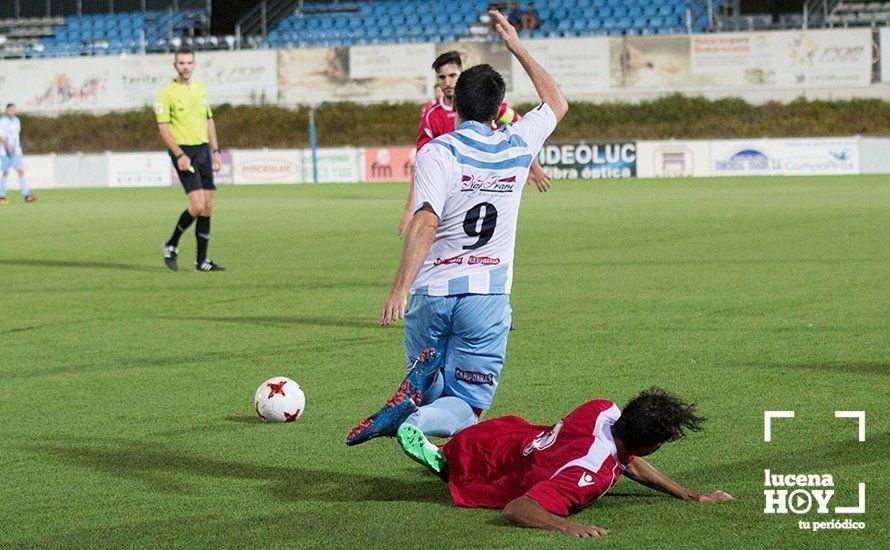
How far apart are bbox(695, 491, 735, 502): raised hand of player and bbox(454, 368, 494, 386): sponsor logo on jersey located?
1.09 m

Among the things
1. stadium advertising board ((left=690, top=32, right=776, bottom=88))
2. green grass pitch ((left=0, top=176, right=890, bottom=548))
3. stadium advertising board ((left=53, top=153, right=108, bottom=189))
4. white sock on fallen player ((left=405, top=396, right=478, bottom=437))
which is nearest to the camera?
green grass pitch ((left=0, top=176, right=890, bottom=548))

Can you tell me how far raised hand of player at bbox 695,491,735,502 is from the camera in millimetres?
5090

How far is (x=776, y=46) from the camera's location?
146ft

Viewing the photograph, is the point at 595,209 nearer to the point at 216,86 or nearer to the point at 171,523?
the point at 171,523

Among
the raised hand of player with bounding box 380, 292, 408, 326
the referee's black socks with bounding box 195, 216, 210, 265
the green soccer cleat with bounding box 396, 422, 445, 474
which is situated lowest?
the green soccer cleat with bounding box 396, 422, 445, 474

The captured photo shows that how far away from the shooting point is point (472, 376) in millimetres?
5762

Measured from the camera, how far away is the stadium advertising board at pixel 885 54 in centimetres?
4394

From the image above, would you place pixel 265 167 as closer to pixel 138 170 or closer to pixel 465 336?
pixel 138 170

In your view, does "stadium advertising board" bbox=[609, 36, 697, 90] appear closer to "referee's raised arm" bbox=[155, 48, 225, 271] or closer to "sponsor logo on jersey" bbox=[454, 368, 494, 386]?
"referee's raised arm" bbox=[155, 48, 225, 271]

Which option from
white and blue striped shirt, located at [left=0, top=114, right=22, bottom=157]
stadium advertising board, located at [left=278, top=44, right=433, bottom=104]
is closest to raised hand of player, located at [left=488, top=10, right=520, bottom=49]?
white and blue striped shirt, located at [left=0, top=114, right=22, bottom=157]

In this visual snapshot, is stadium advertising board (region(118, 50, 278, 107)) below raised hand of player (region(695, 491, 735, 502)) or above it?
→ above

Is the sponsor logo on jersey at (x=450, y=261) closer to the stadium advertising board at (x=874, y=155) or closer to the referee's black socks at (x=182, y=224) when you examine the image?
the referee's black socks at (x=182, y=224)

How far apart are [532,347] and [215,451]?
11.1 feet

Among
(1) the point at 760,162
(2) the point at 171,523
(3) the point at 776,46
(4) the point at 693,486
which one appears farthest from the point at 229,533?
(3) the point at 776,46
